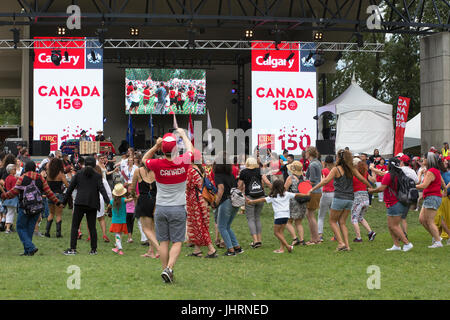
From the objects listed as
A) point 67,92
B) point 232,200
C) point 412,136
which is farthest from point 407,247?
point 412,136

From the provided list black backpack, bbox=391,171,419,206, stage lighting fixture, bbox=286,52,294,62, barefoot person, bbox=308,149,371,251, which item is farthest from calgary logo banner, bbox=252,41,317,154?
black backpack, bbox=391,171,419,206

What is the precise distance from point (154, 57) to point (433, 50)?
14341 millimetres

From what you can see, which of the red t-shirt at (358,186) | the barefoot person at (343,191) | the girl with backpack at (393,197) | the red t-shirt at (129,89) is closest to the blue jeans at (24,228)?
the barefoot person at (343,191)

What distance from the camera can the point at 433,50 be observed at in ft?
80.6

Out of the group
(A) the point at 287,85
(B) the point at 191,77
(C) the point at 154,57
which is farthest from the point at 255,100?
(C) the point at 154,57

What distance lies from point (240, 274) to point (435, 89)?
60.7 feet

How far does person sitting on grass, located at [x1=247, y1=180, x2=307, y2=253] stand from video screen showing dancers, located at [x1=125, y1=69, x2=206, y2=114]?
69.1 ft

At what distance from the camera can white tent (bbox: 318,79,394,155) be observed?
2641 centimetres

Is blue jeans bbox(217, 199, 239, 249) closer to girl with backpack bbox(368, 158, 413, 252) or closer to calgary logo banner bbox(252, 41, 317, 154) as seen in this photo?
girl with backpack bbox(368, 158, 413, 252)

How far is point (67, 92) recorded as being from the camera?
25.2 metres

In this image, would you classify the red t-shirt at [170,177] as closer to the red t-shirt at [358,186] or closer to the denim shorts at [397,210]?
the denim shorts at [397,210]

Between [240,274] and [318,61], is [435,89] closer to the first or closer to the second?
[318,61]

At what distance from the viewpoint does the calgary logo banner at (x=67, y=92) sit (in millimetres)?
25062

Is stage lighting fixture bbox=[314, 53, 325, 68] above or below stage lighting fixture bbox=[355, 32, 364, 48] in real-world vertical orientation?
below
